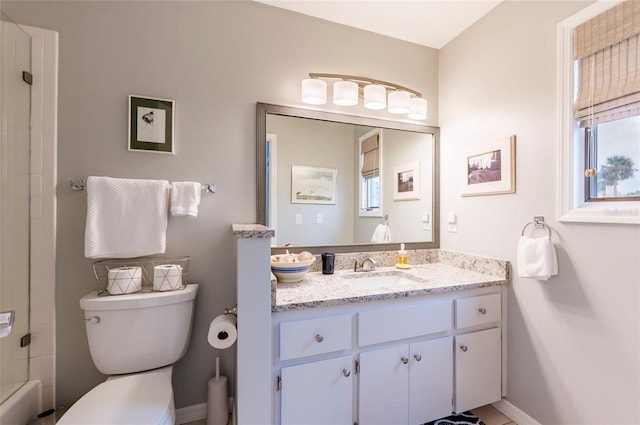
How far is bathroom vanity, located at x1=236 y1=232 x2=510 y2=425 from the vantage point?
1215mm

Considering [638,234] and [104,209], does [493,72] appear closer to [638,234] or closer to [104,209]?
[638,234]

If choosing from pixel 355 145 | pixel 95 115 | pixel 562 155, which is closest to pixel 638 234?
pixel 562 155

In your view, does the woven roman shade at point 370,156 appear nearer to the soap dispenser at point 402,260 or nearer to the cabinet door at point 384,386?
the soap dispenser at point 402,260

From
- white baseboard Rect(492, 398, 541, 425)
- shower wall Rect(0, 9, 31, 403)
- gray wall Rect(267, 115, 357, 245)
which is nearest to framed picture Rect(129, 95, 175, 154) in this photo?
shower wall Rect(0, 9, 31, 403)

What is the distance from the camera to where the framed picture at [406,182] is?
6.73 ft

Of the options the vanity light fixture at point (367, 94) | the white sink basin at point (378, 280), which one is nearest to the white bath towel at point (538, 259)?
the white sink basin at point (378, 280)

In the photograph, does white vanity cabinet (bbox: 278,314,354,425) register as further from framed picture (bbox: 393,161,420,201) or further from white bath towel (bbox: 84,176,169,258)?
framed picture (bbox: 393,161,420,201)

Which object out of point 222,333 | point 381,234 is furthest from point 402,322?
point 222,333

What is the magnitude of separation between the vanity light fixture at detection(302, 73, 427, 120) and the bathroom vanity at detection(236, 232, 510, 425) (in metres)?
1.06

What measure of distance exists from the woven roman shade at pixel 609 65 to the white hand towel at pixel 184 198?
6.36ft

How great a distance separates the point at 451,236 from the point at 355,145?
97cm

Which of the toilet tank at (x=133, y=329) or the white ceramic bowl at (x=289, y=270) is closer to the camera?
the toilet tank at (x=133, y=329)

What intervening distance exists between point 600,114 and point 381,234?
126cm

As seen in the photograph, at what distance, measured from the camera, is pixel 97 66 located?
1.45 meters
